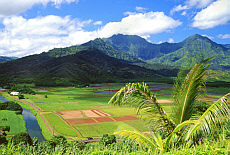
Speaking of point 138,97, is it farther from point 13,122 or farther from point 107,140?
point 13,122

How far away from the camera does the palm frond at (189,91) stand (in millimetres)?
7402

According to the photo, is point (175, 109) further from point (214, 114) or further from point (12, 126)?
point (12, 126)

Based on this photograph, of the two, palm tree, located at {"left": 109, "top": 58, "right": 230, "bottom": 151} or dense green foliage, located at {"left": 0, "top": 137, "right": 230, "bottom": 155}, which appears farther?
palm tree, located at {"left": 109, "top": 58, "right": 230, "bottom": 151}

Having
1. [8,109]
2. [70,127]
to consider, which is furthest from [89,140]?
[8,109]

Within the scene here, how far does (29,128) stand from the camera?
5056 centimetres

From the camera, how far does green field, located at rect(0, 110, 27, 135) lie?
155 feet

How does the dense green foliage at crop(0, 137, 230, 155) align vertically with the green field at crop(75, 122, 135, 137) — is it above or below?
above

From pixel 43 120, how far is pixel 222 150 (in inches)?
2317

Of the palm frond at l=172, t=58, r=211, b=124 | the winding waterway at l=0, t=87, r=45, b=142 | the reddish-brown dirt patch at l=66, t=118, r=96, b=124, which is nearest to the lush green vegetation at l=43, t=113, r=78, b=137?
the reddish-brown dirt patch at l=66, t=118, r=96, b=124

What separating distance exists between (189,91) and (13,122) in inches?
2277

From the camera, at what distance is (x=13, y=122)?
5288 cm

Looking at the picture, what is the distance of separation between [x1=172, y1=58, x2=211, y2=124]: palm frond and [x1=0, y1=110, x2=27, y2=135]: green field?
48814mm

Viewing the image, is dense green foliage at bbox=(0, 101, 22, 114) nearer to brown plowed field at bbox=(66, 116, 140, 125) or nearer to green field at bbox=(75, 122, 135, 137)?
brown plowed field at bbox=(66, 116, 140, 125)

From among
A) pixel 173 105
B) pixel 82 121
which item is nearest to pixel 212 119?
pixel 173 105
